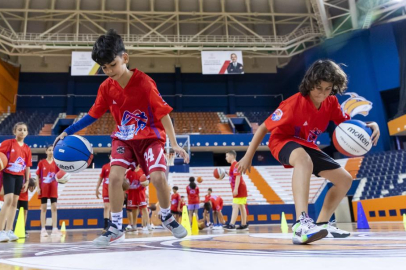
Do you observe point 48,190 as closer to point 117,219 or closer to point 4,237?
point 4,237

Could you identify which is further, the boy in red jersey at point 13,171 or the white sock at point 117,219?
the boy in red jersey at point 13,171

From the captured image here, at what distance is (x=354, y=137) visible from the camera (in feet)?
9.59

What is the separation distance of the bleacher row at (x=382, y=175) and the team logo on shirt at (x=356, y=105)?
7.89 feet

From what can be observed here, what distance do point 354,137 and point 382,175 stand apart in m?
12.2

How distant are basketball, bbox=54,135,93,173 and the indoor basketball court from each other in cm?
1

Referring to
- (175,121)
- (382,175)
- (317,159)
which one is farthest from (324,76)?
(175,121)

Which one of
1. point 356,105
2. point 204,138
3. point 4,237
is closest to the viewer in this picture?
point 4,237

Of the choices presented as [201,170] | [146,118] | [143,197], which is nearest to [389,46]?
[201,170]

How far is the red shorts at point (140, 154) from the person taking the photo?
263 cm

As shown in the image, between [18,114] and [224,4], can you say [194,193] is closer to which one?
[224,4]

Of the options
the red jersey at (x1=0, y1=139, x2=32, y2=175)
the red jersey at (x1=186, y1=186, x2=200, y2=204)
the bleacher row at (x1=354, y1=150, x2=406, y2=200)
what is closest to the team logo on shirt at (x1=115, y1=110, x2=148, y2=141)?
the red jersey at (x1=0, y1=139, x2=32, y2=175)

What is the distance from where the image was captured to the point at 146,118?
9.00ft

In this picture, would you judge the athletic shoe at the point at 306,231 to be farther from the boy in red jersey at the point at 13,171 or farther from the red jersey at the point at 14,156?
the red jersey at the point at 14,156

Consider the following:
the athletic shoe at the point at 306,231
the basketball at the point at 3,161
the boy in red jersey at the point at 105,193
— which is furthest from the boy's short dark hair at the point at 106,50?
the boy in red jersey at the point at 105,193
